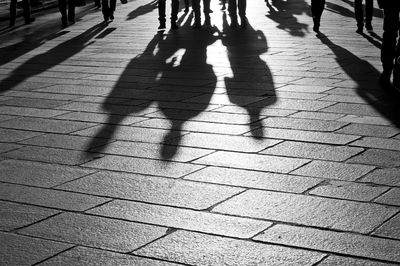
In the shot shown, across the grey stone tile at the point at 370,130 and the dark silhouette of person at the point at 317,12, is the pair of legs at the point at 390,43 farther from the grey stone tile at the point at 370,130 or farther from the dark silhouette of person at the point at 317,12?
the dark silhouette of person at the point at 317,12

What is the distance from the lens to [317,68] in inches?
384

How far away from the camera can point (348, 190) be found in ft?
16.4

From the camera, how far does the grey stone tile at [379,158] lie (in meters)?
5.56

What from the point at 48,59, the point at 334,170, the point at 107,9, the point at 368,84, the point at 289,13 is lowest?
the point at 289,13

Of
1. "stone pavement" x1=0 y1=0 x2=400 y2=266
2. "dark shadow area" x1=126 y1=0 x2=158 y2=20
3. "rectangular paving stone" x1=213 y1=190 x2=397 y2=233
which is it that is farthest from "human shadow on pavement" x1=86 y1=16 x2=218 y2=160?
"dark shadow area" x1=126 y1=0 x2=158 y2=20

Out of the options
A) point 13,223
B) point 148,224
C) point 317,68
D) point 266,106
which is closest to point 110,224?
point 148,224

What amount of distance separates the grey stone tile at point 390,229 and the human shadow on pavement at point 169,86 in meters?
1.97

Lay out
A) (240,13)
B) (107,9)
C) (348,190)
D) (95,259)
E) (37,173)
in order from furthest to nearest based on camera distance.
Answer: (107,9), (240,13), (37,173), (348,190), (95,259)

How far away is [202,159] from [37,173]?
1123mm

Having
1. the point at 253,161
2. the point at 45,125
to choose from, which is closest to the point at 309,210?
the point at 253,161

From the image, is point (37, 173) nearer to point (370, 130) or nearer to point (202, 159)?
point (202, 159)

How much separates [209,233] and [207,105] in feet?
11.8

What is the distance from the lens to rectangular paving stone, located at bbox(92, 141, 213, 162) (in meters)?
5.95

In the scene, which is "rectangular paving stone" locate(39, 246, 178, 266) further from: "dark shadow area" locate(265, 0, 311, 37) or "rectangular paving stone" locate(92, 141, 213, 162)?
"dark shadow area" locate(265, 0, 311, 37)
